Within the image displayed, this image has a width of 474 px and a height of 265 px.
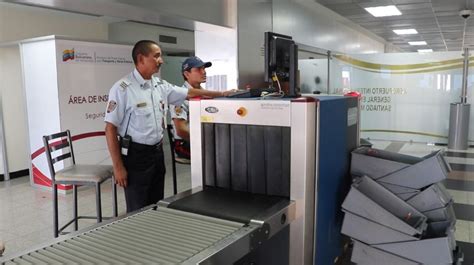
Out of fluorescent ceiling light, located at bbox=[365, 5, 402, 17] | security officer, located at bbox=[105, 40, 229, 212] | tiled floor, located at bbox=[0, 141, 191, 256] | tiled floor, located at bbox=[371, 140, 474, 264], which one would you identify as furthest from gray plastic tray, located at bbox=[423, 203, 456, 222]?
fluorescent ceiling light, located at bbox=[365, 5, 402, 17]

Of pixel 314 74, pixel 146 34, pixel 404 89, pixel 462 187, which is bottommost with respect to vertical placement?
pixel 462 187

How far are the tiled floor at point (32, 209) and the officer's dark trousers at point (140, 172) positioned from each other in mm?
1022

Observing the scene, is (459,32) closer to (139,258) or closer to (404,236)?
(404,236)

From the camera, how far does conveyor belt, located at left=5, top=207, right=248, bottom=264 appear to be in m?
1.15

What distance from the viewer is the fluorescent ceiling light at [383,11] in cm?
718

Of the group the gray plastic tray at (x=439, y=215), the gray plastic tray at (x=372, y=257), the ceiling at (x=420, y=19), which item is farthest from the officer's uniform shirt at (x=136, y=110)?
the ceiling at (x=420, y=19)

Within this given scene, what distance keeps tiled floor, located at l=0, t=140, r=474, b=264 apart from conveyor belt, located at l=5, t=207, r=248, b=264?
1.85 metres

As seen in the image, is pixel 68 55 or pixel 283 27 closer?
pixel 68 55

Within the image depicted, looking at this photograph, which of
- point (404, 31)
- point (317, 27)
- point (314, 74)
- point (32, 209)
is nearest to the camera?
point (32, 209)

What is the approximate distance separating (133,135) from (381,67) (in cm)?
612

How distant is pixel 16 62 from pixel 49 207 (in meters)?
2.67

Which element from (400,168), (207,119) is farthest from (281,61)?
(400,168)

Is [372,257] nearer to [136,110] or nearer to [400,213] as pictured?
[400,213]

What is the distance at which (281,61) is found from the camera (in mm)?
2416
